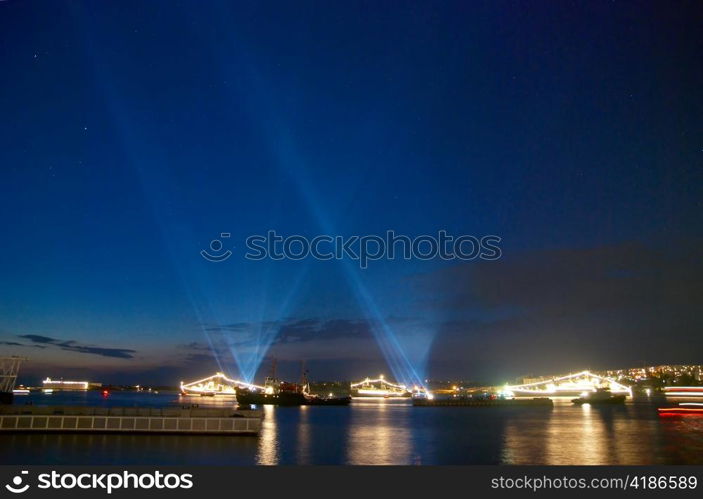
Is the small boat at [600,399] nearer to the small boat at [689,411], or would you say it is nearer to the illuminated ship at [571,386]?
the illuminated ship at [571,386]

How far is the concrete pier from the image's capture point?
94.1 feet

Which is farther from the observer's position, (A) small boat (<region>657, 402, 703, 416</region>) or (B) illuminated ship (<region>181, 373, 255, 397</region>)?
(B) illuminated ship (<region>181, 373, 255, 397</region>)

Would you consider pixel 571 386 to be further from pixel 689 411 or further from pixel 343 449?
pixel 343 449

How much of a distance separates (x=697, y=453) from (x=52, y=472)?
32430 millimetres

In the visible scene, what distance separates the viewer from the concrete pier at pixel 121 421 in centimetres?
2870

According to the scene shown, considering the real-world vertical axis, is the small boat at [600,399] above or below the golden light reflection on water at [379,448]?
above

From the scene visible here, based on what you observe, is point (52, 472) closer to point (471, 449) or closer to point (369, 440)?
point (471, 449)

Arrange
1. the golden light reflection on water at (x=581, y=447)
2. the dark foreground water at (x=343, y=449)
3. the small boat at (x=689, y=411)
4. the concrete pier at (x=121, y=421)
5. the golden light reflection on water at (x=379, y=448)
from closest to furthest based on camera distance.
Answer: the dark foreground water at (x=343, y=449) < the golden light reflection on water at (x=379, y=448) < the golden light reflection on water at (x=581, y=447) < the concrete pier at (x=121, y=421) < the small boat at (x=689, y=411)

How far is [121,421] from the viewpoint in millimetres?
29984
